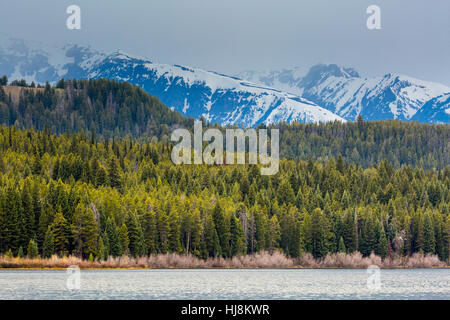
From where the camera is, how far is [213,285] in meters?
106

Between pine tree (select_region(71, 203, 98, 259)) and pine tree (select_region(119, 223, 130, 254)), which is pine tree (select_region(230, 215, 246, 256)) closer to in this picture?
pine tree (select_region(119, 223, 130, 254))

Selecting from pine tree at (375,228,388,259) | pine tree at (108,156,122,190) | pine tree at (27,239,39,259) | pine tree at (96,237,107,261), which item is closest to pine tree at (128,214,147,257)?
pine tree at (96,237,107,261)

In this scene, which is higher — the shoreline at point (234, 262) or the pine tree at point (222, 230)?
the pine tree at point (222, 230)

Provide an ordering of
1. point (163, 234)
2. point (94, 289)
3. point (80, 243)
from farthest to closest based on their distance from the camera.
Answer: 1. point (163, 234)
2. point (80, 243)
3. point (94, 289)

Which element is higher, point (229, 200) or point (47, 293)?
point (229, 200)

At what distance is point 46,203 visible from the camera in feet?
463

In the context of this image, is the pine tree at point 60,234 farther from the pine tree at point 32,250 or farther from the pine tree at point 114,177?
the pine tree at point 114,177

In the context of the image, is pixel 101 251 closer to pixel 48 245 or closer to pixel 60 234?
pixel 60 234

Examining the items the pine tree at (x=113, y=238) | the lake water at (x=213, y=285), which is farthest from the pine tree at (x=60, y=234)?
the pine tree at (x=113, y=238)

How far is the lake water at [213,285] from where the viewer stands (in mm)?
92062
